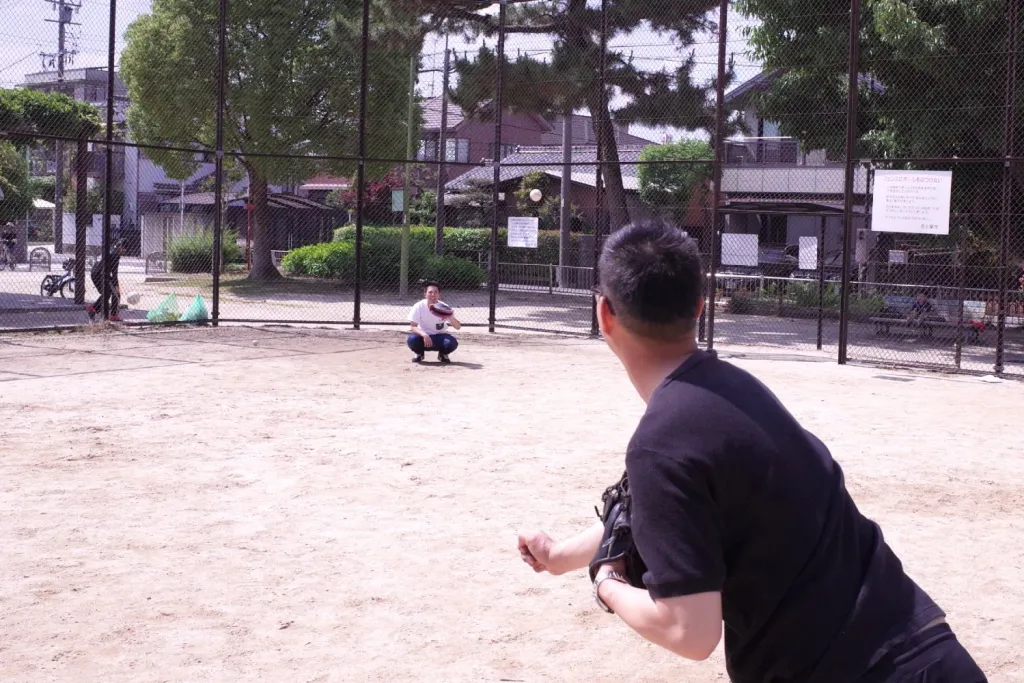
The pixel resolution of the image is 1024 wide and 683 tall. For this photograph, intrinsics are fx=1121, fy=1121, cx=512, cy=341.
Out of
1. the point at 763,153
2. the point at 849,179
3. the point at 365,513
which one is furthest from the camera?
the point at 763,153

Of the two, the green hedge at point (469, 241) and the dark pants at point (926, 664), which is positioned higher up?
the green hedge at point (469, 241)

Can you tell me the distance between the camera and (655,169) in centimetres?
3925

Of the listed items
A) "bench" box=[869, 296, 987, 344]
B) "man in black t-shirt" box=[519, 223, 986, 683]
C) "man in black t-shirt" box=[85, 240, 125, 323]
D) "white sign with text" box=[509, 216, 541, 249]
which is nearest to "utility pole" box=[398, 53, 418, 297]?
"white sign with text" box=[509, 216, 541, 249]

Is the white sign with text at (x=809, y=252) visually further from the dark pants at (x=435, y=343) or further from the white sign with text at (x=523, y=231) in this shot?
the dark pants at (x=435, y=343)

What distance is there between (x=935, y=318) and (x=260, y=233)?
19066mm

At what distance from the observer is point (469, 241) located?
114 feet

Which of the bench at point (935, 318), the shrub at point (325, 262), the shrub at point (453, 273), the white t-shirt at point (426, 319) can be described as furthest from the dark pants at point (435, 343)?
the shrub at point (325, 262)

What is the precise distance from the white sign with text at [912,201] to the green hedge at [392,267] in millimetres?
16347

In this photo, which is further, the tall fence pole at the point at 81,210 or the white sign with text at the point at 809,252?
the tall fence pole at the point at 81,210

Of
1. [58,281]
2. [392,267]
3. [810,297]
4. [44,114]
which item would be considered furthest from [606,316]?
[392,267]

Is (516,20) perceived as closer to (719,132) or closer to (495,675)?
(719,132)

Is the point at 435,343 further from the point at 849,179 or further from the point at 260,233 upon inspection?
the point at 260,233

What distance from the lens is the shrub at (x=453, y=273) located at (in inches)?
1164

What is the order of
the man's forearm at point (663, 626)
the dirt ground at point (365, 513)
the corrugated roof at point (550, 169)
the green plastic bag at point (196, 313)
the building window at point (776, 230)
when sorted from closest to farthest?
the man's forearm at point (663, 626)
the dirt ground at point (365, 513)
the green plastic bag at point (196, 313)
the building window at point (776, 230)
the corrugated roof at point (550, 169)
